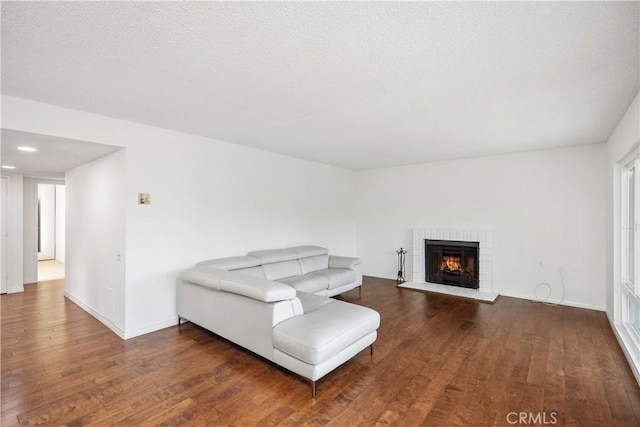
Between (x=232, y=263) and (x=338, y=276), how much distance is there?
5.75 ft

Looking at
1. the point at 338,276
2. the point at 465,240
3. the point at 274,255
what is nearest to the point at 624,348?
the point at 465,240

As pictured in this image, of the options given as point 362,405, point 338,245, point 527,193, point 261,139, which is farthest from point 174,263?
point 527,193

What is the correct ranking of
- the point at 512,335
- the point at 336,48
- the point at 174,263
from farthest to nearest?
the point at 174,263
the point at 512,335
the point at 336,48


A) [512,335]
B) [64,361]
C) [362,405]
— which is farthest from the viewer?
[512,335]

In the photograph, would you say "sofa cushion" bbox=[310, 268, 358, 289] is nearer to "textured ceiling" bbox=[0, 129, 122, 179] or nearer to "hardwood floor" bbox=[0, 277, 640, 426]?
"hardwood floor" bbox=[0, 277, 640, 426]

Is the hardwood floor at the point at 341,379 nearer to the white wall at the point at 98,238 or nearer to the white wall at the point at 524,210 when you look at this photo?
the white wall at the point at 98,238

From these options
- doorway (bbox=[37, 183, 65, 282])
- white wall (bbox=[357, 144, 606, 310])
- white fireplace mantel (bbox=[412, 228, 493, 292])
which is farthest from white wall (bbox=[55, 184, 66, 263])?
white fireplace mantel (bbox=[412, 228, 493, 292])

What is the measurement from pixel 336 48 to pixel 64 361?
3.73m

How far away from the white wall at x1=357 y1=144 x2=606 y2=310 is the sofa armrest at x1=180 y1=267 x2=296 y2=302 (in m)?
4.24

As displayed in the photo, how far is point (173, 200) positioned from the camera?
152 inches

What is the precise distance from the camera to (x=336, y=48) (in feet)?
6.34

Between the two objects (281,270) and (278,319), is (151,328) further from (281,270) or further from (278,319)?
(278,319)

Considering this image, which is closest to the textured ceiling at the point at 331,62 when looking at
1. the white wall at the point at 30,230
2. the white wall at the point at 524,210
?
the white wall at the point at 524,210

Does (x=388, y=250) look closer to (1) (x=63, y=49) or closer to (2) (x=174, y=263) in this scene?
(2) (x=174, y=263)
